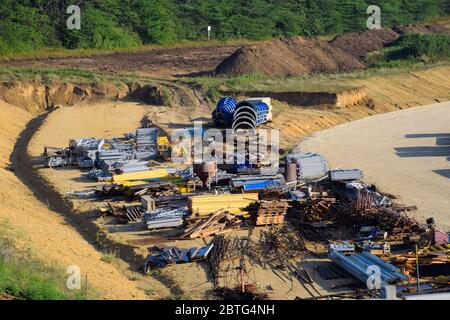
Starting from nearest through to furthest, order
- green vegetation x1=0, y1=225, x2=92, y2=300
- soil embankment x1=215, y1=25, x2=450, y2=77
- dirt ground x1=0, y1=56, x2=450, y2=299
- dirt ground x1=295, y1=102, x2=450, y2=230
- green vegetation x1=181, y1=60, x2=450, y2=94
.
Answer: green vegetation x1=0, y1=225, x2=92, y2=300 < dirt ground x1=0, y1=56, x2=450, y2=299 < dirt ground x1=295, y1=102, x2=450, y2=230 < green vegetation x1=181, y1=60, x2=450, y2=94 < soil embankment x1=215, y1=25, x2=450, y2=77

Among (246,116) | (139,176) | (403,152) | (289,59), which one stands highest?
(289,59)

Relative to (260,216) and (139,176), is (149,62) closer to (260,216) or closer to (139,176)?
(139,176)

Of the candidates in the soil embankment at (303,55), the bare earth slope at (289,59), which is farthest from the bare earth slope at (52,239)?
the soil embankment at (303,55)

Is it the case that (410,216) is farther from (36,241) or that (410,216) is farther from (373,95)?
(373,95)

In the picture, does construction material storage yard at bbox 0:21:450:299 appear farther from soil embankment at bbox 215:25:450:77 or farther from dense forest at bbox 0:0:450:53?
dense forest at bbox 0:0:450:53

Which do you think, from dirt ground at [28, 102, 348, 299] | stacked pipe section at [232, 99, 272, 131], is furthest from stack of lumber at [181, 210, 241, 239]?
stacked pipe section at [232, 99, 272, 131]

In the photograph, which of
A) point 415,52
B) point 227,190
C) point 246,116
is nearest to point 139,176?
point 227,190
